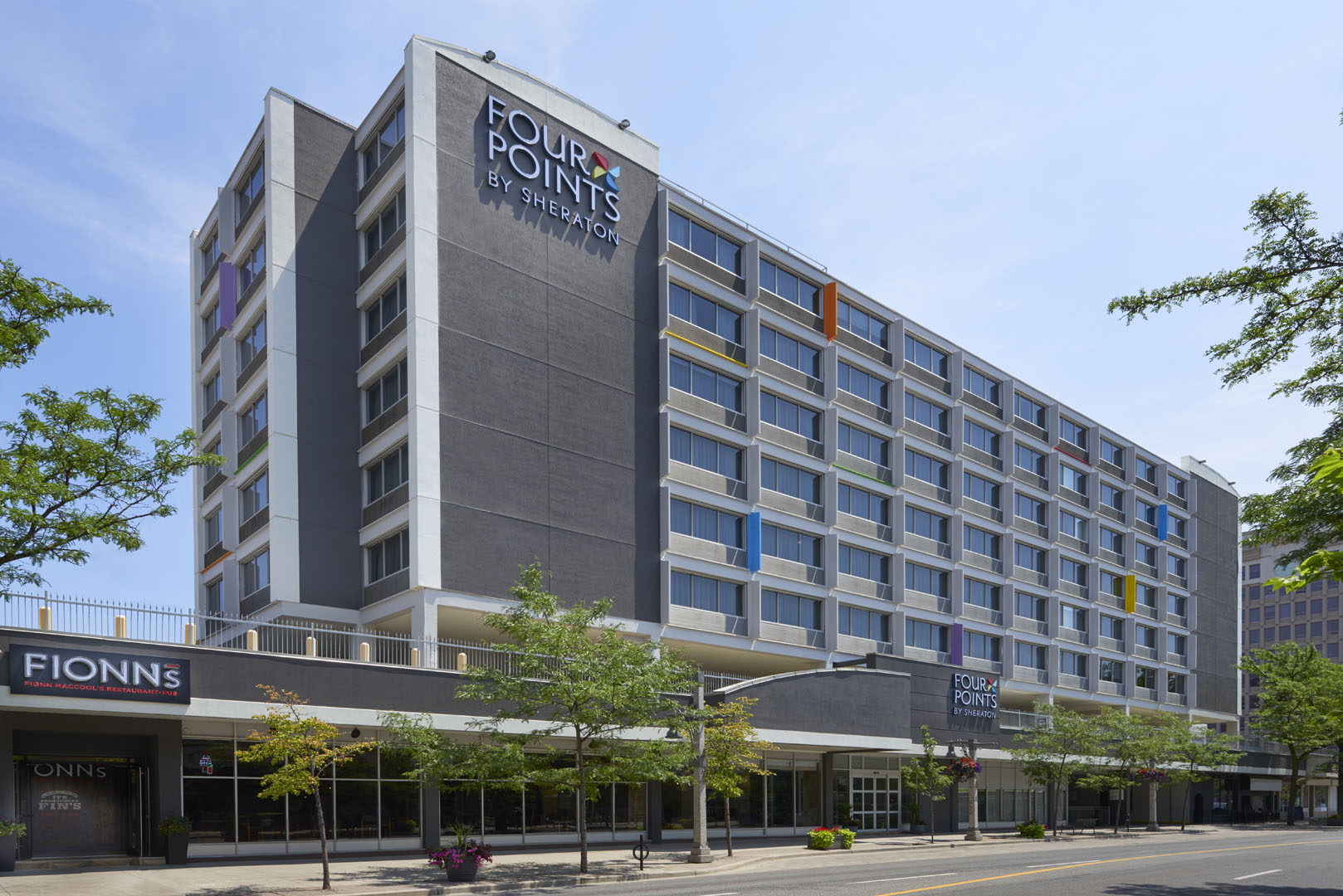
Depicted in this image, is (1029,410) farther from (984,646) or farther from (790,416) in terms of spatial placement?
(790,416)

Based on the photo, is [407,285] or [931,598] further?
[931,598]

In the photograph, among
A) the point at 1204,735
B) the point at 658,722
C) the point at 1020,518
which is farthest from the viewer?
the point at 1204,735

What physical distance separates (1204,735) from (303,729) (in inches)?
2860

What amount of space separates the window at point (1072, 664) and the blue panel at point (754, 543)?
31.6 m

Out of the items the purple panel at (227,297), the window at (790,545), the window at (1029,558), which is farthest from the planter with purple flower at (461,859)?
the window at (1029,558)

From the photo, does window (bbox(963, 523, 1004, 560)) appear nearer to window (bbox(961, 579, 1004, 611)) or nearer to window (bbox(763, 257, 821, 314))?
window (bbox(961, 579, 1004, 611))

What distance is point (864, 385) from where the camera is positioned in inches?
2266

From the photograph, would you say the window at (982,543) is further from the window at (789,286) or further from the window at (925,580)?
the window at (789,286)

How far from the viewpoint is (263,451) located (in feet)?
134

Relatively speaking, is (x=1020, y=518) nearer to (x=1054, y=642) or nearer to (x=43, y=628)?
(x=1054, y=642)

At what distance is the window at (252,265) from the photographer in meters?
43.2

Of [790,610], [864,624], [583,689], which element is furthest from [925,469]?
[583,689]

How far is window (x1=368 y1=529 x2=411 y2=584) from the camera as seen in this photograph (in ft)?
125

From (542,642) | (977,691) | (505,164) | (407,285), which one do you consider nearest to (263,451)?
(407,285)
